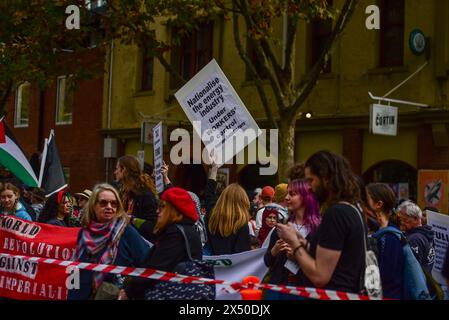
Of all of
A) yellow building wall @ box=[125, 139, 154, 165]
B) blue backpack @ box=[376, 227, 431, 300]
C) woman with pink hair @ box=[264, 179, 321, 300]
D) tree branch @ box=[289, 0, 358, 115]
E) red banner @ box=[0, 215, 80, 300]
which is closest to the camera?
blue backpack @ box=[376, 227, 431, 300]

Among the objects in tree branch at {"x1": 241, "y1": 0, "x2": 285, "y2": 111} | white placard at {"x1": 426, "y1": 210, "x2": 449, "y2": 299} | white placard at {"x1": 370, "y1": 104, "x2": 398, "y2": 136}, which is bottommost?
white placard at {"x1": 426, "y1": 210, "x2": 449, "y2": 299}

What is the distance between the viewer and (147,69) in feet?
84.7

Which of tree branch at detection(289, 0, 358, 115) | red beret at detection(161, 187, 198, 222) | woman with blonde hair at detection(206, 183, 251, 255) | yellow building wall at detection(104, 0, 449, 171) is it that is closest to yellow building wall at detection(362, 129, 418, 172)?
yellow building wall at detection(104, 0, 449, 171)

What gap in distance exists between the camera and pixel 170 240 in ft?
18.7

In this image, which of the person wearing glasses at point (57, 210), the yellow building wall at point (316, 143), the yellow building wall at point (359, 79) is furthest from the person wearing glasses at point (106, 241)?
the yellow building wall at point (316, 143)

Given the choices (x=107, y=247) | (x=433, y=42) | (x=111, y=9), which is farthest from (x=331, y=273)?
(x=433, y=42)

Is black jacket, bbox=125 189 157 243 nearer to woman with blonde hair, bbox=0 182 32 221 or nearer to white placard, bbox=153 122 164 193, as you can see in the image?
white placard, bbox=153 122 164 193

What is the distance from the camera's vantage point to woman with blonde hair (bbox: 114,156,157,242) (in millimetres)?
7680

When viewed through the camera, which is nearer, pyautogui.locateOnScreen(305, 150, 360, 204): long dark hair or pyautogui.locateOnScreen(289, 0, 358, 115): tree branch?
pyautogui.locateOnScreen(305, 150, 360, 204): long dark hair

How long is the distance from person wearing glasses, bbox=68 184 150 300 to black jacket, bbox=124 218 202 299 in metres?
0.46

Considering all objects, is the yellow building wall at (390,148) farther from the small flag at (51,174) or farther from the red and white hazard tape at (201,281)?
the red and white hazard tape at (201,281)

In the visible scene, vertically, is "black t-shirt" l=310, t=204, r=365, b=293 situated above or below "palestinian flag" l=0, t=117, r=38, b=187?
below

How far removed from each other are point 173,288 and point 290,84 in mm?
10000

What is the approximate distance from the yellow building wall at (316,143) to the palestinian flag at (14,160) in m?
10.8
